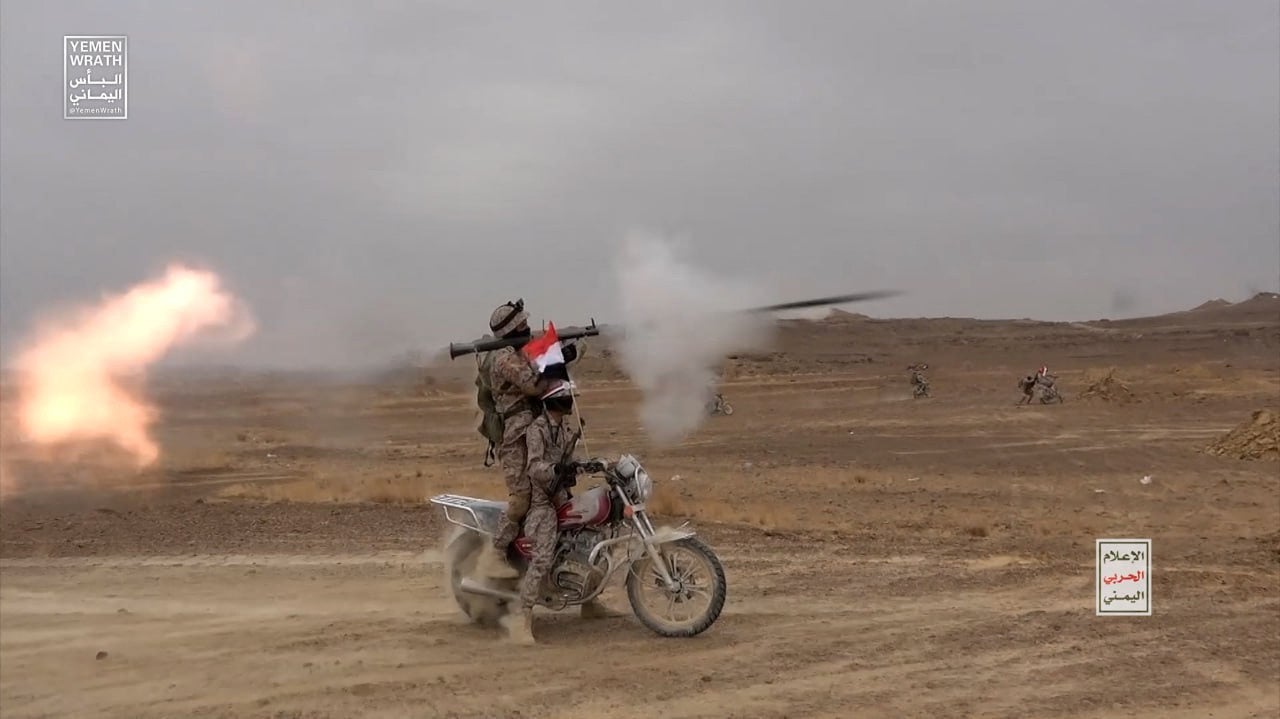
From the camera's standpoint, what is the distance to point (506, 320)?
8227mm

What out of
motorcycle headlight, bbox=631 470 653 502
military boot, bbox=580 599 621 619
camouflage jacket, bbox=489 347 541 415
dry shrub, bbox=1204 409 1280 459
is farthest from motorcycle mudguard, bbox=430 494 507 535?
dry shrub, bbox=1204 409 1280 459

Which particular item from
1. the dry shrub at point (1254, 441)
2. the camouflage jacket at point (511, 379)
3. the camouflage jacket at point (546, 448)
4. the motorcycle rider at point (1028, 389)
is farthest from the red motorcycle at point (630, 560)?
the motorcycle rider at point (1028, 389)

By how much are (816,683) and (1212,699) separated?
2.36 meters

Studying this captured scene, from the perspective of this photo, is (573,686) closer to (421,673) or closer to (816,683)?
(421,673)

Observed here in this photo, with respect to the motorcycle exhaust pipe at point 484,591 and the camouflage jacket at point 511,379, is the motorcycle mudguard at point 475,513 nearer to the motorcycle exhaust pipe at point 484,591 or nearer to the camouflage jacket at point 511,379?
the motorcycle exhaust pipe at point 484,591

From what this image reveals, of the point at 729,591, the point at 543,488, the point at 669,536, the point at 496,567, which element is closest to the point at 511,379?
the point at 543,488

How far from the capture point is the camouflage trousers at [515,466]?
8.00m

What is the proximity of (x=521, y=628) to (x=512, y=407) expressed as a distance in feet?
5.36

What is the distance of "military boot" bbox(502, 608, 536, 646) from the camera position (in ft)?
25.6

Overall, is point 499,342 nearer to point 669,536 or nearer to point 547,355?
point 547,355

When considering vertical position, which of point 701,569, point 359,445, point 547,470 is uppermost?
point 547,470

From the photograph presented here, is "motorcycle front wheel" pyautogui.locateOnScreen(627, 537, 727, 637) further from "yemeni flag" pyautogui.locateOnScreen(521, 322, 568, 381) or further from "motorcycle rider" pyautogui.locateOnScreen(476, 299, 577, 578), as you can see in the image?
"yemeni flag" pyautogui.locateOnScreen(521, 322, 568, 381)

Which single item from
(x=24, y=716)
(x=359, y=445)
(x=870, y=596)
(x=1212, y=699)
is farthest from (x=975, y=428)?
(x=24, y=716)

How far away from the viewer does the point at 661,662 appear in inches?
282
